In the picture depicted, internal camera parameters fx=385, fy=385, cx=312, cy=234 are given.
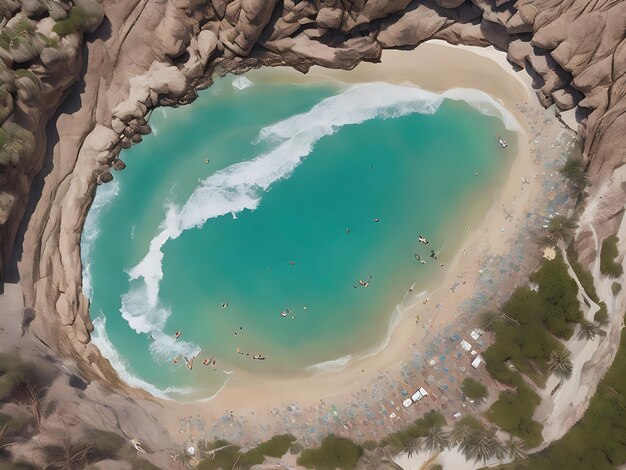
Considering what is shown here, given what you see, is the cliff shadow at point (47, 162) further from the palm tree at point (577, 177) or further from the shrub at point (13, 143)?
the palm tree at point (577, 177)

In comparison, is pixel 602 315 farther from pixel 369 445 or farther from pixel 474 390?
pixel 369 445

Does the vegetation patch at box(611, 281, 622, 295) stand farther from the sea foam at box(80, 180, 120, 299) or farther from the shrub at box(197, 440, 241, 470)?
the sea foam at box(80, 180, 120, 299)

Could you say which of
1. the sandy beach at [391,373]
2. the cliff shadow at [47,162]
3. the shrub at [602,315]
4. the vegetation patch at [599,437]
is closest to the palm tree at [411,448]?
the sandy beach at [391,373]

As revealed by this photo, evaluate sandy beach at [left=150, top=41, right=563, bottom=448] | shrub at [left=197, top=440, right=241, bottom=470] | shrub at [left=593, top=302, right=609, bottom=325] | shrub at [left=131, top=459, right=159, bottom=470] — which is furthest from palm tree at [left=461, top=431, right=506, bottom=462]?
shrub at [left=131, top=459, right=159, bottom=470]

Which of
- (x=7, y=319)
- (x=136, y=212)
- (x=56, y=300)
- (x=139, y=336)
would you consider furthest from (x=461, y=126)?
(x=7, y=319)

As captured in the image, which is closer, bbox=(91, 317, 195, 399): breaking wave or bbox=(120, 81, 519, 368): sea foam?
bbox=(91, 317, 195, 399): breaking wave

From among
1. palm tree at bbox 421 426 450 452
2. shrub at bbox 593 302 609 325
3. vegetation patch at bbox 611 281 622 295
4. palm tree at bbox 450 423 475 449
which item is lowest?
palm tree at bbox 421 426 450 452
